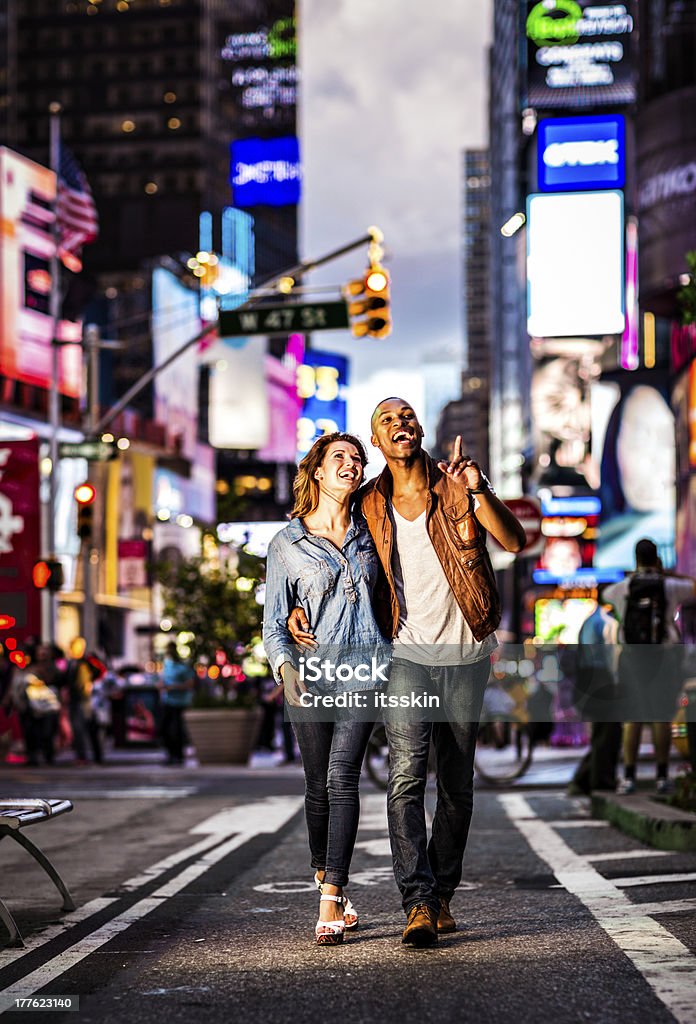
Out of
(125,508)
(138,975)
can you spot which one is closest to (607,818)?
(138,975)

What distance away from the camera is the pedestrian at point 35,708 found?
83.6ft

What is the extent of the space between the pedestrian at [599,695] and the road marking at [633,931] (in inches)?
113

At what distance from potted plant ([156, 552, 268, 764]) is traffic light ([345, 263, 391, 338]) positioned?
3.73 metres

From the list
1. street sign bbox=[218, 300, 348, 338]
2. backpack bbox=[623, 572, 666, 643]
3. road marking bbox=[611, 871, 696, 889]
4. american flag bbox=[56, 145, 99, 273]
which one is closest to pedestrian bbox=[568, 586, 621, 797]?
backpack bbox=[623, 572, 666, 643]

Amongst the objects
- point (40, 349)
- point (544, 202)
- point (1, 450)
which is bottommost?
point (1, 450)

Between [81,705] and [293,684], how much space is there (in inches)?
745

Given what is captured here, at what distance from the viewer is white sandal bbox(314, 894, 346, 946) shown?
6734mm

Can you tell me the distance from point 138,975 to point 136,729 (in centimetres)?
2399

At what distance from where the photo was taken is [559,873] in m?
9.52

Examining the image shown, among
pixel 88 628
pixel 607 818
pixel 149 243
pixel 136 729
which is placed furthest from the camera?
pixel 149 243

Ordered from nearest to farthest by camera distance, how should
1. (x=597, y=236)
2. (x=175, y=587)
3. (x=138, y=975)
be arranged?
(x=138, y=975) → (x=175, y=587) → (x=597, y=236)

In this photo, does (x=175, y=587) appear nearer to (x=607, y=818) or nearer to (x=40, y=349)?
(x=607, y=818)

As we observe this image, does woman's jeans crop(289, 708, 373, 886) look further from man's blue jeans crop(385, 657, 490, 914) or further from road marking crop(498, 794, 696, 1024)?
road marking crop(498, 794, 696, 1024)

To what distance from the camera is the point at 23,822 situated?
752 cm
